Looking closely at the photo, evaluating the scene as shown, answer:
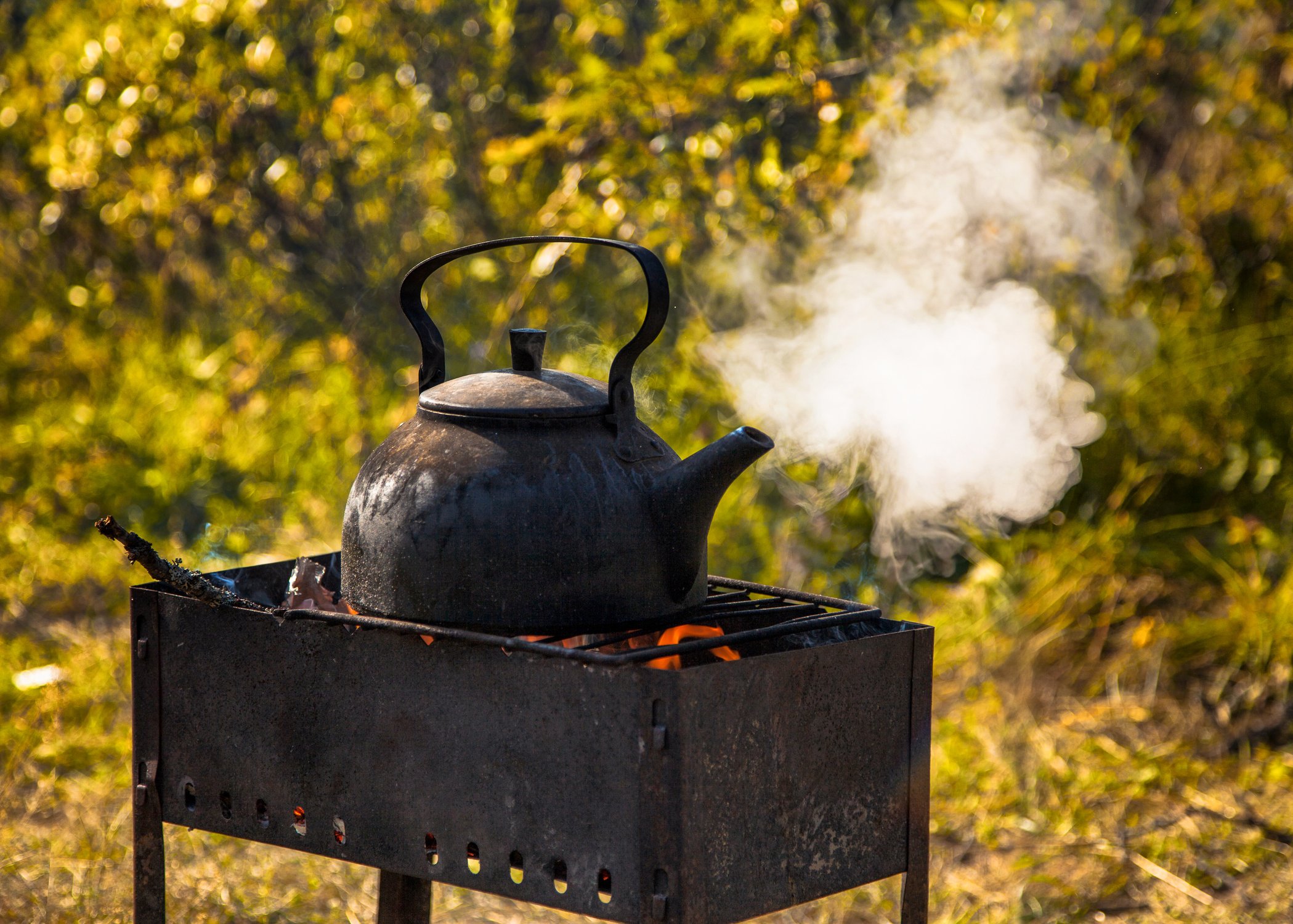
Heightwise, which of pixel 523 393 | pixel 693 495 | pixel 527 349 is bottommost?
pixel 693 495

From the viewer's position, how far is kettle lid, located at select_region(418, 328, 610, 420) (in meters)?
2.25

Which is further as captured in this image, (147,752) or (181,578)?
(147,752)

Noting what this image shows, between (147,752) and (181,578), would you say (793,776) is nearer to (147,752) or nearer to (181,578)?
(181,578)

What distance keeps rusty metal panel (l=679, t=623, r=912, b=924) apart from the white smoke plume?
2.13 metres

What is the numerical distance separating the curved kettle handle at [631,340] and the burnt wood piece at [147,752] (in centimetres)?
69

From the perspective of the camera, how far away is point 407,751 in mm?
2211

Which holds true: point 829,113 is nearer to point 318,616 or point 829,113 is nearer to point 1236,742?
point 1236,742

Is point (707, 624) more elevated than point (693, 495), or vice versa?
point (693, 495)

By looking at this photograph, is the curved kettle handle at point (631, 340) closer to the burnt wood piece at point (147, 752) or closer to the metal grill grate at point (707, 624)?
the metal grill grate at point (707, 624)

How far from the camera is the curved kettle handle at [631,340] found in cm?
223

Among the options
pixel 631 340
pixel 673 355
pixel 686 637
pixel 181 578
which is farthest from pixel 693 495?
pixel 673 355

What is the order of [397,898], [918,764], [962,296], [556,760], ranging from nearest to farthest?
[556,760]
[918,764]
[397,898]
[962,296]

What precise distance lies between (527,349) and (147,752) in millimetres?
1058

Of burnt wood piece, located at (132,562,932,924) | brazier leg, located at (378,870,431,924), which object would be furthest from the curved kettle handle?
brazier leg, located at (378,870,431,924)
